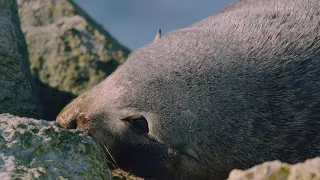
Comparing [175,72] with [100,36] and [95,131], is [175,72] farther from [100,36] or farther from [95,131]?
[100,36]

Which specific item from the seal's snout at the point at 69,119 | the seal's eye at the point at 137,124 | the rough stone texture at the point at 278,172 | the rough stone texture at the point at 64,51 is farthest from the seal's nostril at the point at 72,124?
the rough stone texture at the point at 278,172

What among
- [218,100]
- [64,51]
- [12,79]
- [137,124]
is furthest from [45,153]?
[64,51]

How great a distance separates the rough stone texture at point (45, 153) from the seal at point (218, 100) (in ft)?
2.41

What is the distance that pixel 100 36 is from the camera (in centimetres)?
792

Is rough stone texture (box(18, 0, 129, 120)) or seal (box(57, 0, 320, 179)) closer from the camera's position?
seal (box(57, 0, 320, 179))

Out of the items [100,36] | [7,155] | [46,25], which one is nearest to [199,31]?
[7,155]

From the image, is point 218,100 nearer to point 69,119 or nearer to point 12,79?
point 69,119

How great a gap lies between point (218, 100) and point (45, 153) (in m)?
1.35

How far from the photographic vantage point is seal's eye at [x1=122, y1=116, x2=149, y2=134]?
15.8 ft

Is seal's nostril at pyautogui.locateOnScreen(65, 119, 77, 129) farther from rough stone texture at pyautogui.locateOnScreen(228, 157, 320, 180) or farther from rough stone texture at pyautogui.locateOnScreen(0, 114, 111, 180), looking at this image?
rough stone texture at pyautogui.locateOnScreen(228, 157, 320, 180)

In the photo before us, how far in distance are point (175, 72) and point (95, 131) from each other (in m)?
0.83

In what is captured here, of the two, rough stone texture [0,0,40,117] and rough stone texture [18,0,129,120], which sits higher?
rough stone texture [18,0,129,120]

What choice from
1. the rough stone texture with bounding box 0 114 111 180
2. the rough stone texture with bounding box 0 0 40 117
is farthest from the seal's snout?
the rough stone texture with bounding box 0 114 111 180

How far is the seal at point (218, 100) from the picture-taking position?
4445 millimetres
